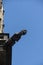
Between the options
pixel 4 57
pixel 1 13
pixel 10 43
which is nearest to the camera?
pixel 10 43

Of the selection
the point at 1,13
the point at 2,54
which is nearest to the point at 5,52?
the point at 2,54

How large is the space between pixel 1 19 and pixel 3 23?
674 millimetres

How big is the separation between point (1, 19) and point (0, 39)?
15848 mm

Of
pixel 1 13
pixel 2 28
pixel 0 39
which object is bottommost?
pixel 0 39

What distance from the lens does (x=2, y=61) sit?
11938 mm

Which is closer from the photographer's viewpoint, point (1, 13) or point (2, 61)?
point (2, 61)

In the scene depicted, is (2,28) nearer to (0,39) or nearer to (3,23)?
(3,23)

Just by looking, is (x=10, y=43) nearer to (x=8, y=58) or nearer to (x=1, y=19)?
(x=8, y=58)

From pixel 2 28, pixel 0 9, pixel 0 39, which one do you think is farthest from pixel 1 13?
pixel 0 39

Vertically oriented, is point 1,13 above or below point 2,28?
above

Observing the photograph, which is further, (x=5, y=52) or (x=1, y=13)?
(x=1, y=13)

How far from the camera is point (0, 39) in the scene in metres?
12.1

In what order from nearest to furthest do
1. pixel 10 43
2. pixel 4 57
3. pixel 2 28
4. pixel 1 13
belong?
pixel 10 43, pixel 4 57, pixel 2 28, pixel 1 13

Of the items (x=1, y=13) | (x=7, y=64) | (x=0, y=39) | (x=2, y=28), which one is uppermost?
(x=1, y=13)
